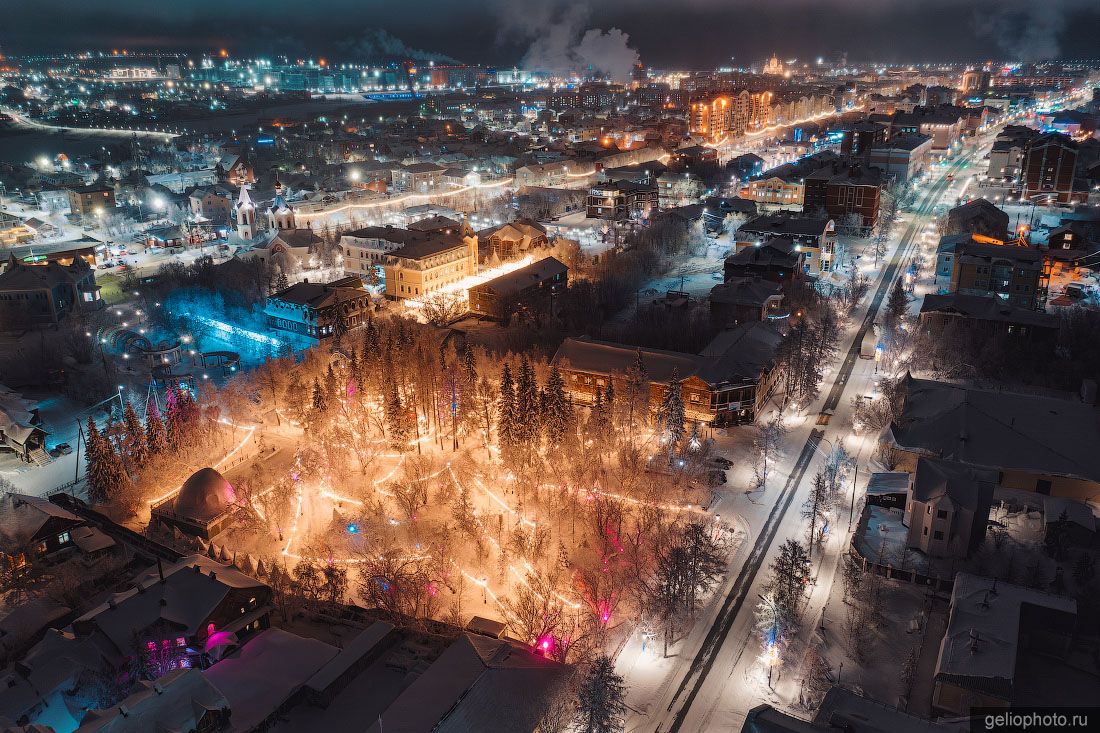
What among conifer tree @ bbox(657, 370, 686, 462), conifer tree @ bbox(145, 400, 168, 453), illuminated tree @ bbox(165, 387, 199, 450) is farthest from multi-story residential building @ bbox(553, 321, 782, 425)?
conifer tree @ bbox(145, 400, 168, 453)

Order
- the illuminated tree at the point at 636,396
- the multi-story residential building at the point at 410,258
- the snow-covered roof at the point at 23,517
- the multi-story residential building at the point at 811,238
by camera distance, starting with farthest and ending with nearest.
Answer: the multi-story residential building at the point at 811,238
the multi-story residential building at the point at 410,258
the illuminated tree at the point at 636,396
the snow-covered roof at the point at 23,517

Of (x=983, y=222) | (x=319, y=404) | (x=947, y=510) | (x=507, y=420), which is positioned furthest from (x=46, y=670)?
(x=983, y=222)

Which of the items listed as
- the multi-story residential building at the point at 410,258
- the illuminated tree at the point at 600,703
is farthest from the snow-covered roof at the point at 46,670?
the multi-story residential building at the point at 410,258

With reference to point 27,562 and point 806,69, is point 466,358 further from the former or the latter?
point 806,69

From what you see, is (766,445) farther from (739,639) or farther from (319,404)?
(319,404)

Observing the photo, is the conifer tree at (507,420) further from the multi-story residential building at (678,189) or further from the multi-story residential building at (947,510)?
the multi-story residential building at (678,189)

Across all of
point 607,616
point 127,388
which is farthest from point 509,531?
point 127,388

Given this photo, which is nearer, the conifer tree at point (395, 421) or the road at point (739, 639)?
the road at point (739, 639)
